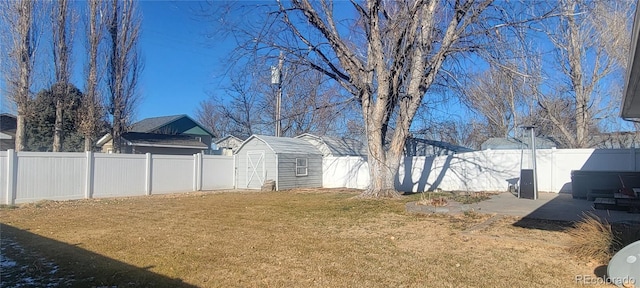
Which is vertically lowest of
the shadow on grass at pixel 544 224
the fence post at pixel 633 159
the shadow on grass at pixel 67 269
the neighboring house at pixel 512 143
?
the shadow on grass at pixel 67 269

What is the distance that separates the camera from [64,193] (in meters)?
13.5

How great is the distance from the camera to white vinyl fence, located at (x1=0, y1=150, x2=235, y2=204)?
40.4 feet

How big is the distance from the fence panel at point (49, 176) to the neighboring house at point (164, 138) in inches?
388

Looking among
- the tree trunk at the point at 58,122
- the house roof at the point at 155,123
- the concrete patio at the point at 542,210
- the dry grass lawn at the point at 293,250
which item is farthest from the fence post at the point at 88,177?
the house roof at the point at 155,123

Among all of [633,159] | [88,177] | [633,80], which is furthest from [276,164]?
[633,80]

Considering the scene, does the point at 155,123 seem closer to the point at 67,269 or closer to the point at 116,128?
the point at 116,128

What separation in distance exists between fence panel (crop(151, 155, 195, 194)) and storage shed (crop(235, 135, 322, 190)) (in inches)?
115

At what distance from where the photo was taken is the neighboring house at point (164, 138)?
84.4ft

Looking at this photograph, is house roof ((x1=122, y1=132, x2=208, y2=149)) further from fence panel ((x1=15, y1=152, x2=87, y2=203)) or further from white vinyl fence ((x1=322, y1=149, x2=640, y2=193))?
white vinyl fence ((x1=322, y1=149, x2=640, y2=193))

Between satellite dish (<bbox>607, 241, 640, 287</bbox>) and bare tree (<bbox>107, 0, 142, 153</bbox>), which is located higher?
bare tree (<bbox>107, 0, 142, 153</bbox>)

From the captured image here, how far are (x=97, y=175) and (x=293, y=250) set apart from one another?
11.3 metres

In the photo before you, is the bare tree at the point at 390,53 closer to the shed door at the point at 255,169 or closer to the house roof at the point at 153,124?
the shed door at the point at 255,169

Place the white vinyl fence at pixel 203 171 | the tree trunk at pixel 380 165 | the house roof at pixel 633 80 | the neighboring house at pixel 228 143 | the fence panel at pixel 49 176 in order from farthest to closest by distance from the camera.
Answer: the neighboring house at pixel 228 143
the tree trunk at pixel 380 165
the white vinyl fence at pixel 203 171
the fence panel at pixel 49 176
the house roof at pixel 633 80

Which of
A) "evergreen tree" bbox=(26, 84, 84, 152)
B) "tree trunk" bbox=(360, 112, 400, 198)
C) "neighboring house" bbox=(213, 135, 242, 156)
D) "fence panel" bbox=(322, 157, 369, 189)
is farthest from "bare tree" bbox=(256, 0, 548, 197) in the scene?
"neighboring house" bbox=(213, 135, 242, 156)
